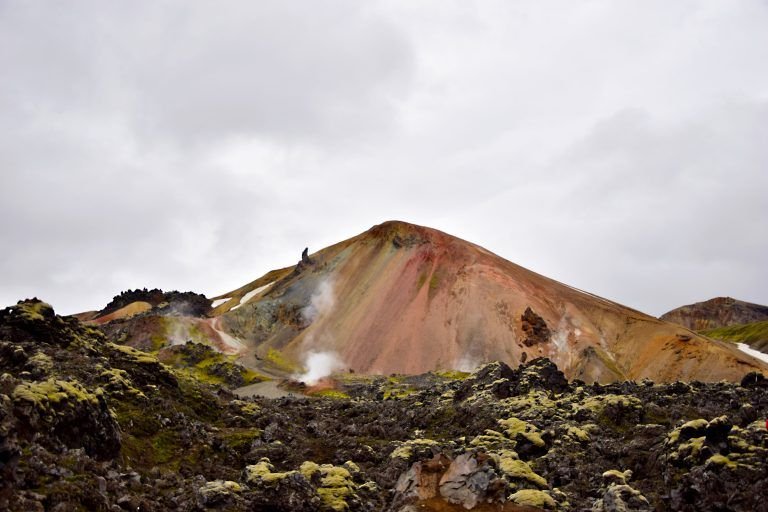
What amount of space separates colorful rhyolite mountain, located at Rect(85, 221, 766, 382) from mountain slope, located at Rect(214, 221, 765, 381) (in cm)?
22

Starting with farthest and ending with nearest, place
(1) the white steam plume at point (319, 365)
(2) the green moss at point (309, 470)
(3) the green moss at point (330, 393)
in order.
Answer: (1) the white steam plume at point (319, 365), (3) the green moss at point (330, 393), (2) the green moss at point (309, 470)

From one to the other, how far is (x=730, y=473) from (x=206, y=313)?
460ft

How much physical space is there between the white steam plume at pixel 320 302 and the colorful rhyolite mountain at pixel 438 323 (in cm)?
31

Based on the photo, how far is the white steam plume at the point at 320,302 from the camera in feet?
403

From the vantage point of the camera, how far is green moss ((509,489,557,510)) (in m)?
24.0

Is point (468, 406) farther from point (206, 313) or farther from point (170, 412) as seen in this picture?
point (206, 313)

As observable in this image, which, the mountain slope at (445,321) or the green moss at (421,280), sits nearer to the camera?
the mountain slope at (445,321)

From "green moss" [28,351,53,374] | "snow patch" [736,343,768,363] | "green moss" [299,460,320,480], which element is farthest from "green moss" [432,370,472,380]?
"green moss" [28,351,53,374]

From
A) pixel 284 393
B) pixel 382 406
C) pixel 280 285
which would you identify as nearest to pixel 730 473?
pixel 382 406

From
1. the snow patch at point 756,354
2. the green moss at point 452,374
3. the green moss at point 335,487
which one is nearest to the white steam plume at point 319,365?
the green moss at point 452,374

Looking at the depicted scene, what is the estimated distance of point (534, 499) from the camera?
2434cm

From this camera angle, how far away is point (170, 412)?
33250mm

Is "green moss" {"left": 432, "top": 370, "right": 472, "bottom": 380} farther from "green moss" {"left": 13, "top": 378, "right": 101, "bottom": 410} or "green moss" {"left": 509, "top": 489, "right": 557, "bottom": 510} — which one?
"green moss" {"left": 13, "top": 378, "right": 101, "bottom": 410}

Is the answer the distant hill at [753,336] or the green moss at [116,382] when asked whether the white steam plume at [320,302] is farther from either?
the distant hill at [753,336]
